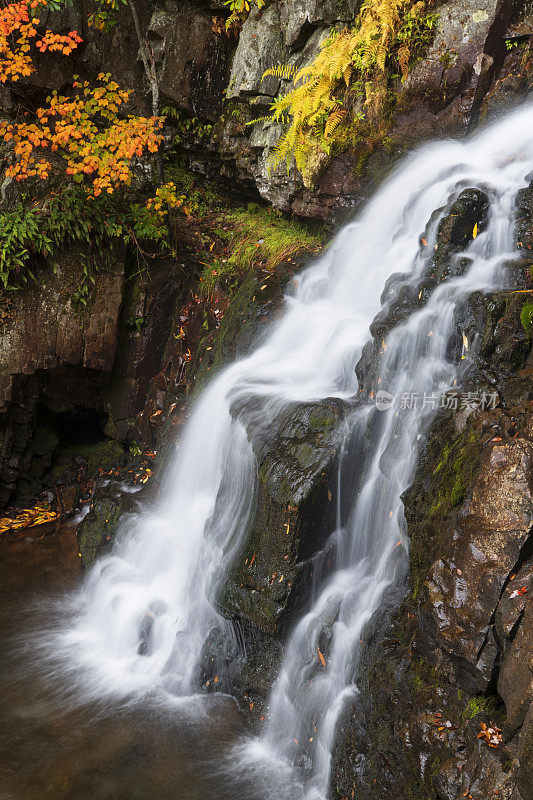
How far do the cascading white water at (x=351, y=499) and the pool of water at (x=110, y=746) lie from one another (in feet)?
0.97

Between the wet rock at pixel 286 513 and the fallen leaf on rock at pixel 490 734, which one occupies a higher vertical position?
the wet rock at pixel 286 513

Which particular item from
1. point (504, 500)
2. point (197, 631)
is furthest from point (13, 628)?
point (504, 500)

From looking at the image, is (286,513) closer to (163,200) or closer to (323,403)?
(323,403)

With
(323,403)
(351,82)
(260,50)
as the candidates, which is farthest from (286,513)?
(260,50)

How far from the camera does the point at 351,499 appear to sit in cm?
489

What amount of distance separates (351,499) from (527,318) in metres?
1.97

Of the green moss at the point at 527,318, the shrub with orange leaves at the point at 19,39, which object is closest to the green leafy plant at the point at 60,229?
the shrub with orange leaves at the point at 19,39

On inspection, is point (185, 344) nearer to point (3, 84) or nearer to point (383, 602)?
point (3, 84)

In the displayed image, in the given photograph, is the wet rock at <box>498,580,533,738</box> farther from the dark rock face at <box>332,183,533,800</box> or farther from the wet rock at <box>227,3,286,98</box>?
the wet rock at <box>227,3,286,98</box>

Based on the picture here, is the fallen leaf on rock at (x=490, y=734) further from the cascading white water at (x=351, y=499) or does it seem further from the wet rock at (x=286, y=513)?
the wet rock at (x=286, y=513)

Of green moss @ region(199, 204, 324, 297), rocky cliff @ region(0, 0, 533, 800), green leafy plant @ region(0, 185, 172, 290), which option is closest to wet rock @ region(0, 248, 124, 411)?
rocky cliff @ region(0, 0, 533, 800)

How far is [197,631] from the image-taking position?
5762mm

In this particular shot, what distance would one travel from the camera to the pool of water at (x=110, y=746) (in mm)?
4367

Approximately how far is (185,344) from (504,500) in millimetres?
5738
